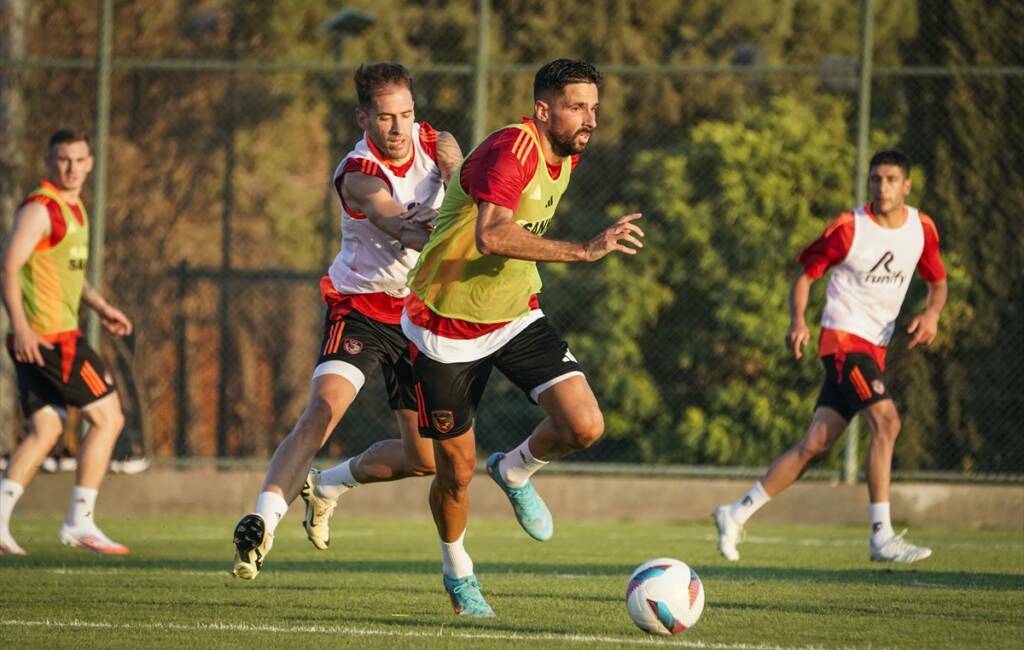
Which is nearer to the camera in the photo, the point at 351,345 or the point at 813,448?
the point at 351,345

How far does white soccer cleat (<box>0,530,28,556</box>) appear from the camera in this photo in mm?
9148

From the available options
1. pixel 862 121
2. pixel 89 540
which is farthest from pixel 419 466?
pixel 862 121

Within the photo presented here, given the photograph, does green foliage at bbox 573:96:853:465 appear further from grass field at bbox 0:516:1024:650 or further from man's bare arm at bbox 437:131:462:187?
man's bare arm at bbox 437:131:462:187

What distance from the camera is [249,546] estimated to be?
6074 millimetres

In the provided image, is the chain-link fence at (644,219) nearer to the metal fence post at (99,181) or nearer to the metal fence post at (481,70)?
the metal fence post at (481,70)

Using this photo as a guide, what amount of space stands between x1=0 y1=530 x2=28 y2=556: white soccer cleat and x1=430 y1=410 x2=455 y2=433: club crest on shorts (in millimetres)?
3960

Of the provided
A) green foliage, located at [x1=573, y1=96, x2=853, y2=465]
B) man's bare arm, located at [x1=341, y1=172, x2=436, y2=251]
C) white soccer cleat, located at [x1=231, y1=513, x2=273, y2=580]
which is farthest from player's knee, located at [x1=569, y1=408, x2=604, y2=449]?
green foliage, located at [x1=573, y1=96, x2=853, y2=465]

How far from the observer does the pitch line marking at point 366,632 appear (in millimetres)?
5520

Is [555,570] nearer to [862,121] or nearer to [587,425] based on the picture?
[587,425]

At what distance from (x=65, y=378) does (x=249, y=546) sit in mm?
3783

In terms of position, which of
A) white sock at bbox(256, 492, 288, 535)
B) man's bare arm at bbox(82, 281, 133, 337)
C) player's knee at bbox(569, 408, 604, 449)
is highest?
player's knee at bbox(569, 408, 604, 449)

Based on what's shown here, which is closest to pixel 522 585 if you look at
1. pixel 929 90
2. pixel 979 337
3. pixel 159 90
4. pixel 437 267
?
pixel 437 267

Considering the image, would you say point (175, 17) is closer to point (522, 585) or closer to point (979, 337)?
point (979, 337)

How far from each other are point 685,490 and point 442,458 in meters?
6.56
